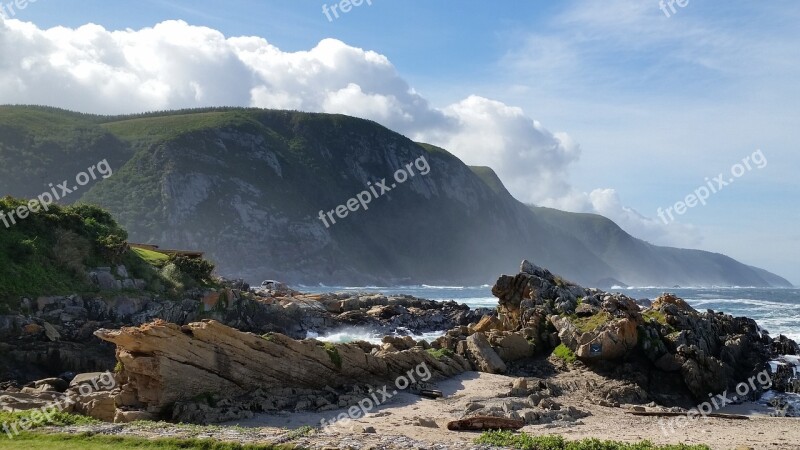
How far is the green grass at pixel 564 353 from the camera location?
31281 mm

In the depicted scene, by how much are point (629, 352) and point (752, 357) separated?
938 cm

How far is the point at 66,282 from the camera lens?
125ft

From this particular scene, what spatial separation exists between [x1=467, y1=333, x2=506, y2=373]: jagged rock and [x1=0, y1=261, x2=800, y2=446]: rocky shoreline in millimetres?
65

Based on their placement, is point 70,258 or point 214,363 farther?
point 70,258

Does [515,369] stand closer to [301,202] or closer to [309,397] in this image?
[309,397]

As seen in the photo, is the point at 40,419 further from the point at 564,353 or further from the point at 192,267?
the point at 192,267

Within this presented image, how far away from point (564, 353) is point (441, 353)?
20.6 feet

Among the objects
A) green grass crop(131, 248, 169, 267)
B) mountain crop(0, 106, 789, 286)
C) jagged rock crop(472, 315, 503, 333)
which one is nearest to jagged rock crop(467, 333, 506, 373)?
jagged rock crop(472, 315, 503, 333)

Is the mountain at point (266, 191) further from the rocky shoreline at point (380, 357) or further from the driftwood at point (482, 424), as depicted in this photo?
the driftwood at point (482, 424)

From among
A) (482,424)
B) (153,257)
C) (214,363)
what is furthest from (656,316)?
(153,257)

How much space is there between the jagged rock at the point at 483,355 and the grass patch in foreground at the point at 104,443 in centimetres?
1704

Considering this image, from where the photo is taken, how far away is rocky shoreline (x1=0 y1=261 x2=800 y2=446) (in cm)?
2066

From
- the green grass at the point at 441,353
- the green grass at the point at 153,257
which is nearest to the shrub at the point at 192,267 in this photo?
the green grass at the point at 153,257

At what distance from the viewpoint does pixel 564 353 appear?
105ft
